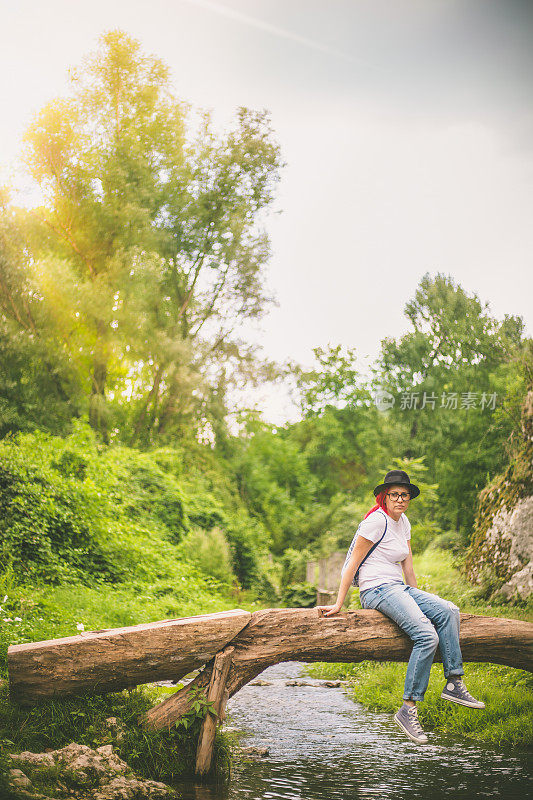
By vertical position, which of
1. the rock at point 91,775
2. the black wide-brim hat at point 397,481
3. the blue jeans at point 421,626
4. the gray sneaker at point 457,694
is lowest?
the rock at point 91,775

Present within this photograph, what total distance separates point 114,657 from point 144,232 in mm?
17165

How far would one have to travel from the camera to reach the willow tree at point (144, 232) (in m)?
19.5

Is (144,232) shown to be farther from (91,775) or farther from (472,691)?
(91,775)

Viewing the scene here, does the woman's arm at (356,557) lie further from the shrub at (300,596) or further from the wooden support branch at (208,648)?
the shrub at (300,596)

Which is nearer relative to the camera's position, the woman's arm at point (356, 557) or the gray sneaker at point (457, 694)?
the gray sneaker at point (457, 694)

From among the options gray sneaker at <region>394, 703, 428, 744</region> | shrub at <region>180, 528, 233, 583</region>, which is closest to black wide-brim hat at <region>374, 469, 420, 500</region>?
gray sneaker at <region>394, 703, 428, 744</region>

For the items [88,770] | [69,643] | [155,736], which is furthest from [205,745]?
[69,643]

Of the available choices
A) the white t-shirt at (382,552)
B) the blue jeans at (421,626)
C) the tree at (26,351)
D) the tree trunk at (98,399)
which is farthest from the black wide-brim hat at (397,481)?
the tree trunk at (98,399)

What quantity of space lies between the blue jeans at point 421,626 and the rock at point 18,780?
8.52ft

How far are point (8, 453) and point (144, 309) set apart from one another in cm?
907

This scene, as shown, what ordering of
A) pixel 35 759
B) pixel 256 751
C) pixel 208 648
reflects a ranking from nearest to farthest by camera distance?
pixel 35 759, pixel 208 648, pixel 256 751

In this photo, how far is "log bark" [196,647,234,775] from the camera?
523 cm
